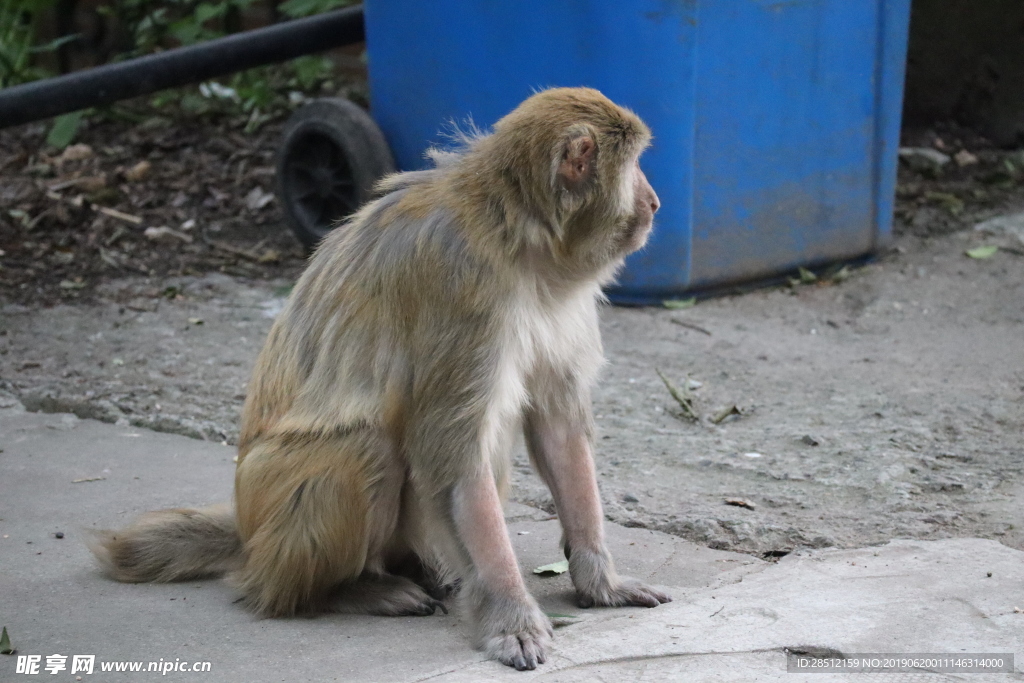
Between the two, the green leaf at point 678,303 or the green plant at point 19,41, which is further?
the green plant at point 19,41

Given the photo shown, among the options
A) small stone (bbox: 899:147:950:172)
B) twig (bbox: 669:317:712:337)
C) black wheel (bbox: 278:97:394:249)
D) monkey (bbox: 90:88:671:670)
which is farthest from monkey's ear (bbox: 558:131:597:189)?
small stone (bbox: 899:147:950:172)

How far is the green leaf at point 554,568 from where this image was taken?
3.44m

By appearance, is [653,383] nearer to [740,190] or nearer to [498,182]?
[740,190]

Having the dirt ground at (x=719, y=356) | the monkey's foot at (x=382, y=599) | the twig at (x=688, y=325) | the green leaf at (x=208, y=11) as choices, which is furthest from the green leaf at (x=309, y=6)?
the monkey's foot at (x=382, y=599)

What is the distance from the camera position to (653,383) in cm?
489

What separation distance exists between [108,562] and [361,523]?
767 mm

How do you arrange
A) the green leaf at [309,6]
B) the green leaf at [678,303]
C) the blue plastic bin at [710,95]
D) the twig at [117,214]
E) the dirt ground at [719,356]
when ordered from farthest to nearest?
the green leaf at [309,6] < the twig at [117,214] < the green leaf at [678,303] < the blue plastic bin at [710,95] < the dirt ground at [719,356]

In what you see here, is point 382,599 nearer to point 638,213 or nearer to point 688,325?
point 638,213

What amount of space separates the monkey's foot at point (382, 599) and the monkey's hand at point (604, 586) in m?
0.38

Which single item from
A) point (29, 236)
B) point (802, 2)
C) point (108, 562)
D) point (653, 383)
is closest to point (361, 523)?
point (108, 562)

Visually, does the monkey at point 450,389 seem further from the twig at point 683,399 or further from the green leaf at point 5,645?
the twig at point 683,399

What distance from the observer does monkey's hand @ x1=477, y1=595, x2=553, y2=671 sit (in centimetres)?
279

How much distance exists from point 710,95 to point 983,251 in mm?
1826

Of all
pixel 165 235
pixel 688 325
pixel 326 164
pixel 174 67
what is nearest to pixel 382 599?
pixel 688 325
